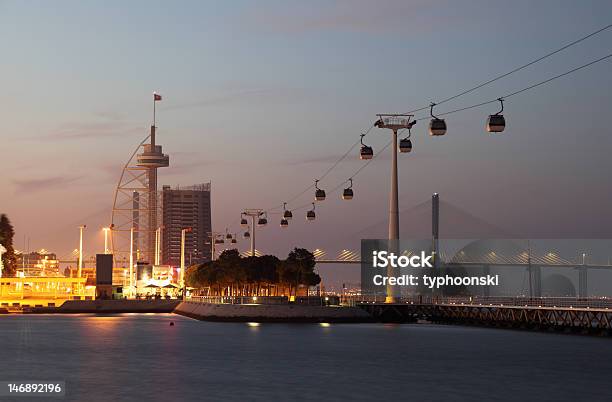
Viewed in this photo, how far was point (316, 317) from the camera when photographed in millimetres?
104688

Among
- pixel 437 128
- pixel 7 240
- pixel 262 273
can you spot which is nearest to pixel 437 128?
pixel 437 128

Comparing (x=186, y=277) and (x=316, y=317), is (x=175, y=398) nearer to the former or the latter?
(x=316, y=317)

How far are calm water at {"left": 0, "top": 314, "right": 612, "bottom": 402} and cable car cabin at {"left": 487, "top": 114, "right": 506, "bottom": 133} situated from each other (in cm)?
895

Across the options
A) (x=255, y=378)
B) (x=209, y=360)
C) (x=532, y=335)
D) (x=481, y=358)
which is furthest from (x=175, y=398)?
(x=532, y=335)

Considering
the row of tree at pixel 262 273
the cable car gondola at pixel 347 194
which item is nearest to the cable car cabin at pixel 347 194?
the cable car gondola at pixel 347 194

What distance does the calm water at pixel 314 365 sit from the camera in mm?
42969

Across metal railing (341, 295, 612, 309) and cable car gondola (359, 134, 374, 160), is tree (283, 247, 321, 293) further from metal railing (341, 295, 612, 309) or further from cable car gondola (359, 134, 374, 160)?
cable car gondola (359, 134, 374, 160)

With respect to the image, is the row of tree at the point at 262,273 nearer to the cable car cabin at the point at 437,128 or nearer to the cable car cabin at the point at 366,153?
the cable car cabin at the point at 366,153

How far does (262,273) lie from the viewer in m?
137

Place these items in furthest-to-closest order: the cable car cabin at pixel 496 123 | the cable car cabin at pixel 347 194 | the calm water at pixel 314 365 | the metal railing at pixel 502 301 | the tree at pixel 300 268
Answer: the tree at pixel 300 268
the metal railing at pixel 502 301
the cable car cabin at pixel 347 194
the calm water at pixel 314 365
the cable car cabin at pixel 496 123

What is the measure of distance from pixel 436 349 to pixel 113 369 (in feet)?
76.8

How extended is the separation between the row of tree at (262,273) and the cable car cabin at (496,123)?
84348mm

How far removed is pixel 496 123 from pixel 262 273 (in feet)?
322

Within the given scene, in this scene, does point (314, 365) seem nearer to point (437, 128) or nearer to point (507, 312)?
point (437, 128)
